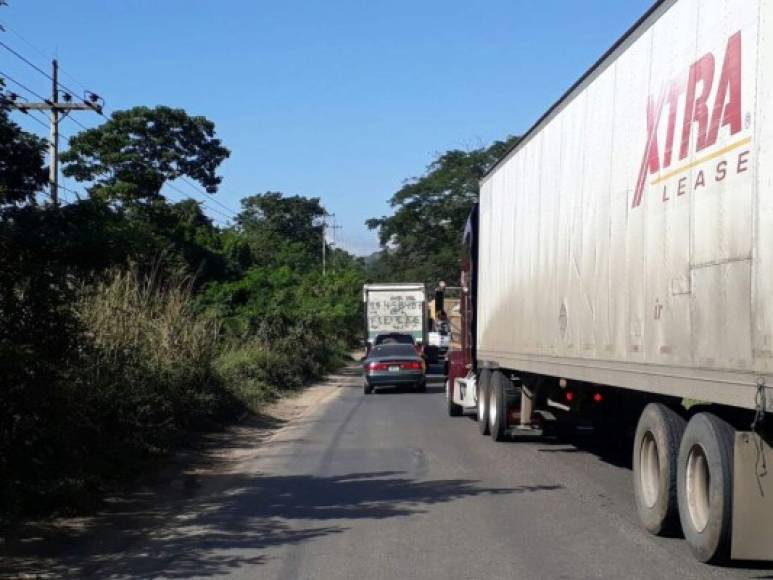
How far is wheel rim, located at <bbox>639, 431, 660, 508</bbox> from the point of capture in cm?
816

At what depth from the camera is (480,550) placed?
7.96m

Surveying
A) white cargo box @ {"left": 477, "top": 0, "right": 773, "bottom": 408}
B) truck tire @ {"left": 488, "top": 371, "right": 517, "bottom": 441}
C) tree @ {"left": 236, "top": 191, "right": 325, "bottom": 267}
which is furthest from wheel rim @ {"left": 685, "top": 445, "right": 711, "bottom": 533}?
tree @ {"left": 236, "top": 191, "right": 325, "bottom": 267}

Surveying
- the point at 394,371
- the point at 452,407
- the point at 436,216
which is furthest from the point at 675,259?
the point at 436,216

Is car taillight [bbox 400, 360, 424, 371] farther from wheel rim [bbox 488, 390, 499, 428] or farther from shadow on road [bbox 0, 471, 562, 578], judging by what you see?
shadow on road [bbox 0, 471, 562, 578]

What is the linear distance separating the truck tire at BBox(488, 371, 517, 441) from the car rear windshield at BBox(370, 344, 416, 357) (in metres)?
14.0

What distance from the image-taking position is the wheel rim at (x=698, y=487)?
7168mm

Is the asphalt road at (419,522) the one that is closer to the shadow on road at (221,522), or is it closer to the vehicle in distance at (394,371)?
the shadow on road at (221,522)

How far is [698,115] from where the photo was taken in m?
7.25

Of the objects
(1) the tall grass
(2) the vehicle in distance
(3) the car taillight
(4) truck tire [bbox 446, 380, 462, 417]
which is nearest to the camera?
(1) the tall grass

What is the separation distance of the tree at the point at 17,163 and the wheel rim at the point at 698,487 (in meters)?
6.26

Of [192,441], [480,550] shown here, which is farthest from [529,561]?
[192,441]

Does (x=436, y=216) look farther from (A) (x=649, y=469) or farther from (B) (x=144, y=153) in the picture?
(A) (x=649, y=469)

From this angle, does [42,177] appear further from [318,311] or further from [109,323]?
[318,311]

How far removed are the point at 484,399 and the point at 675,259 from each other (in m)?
9.20
